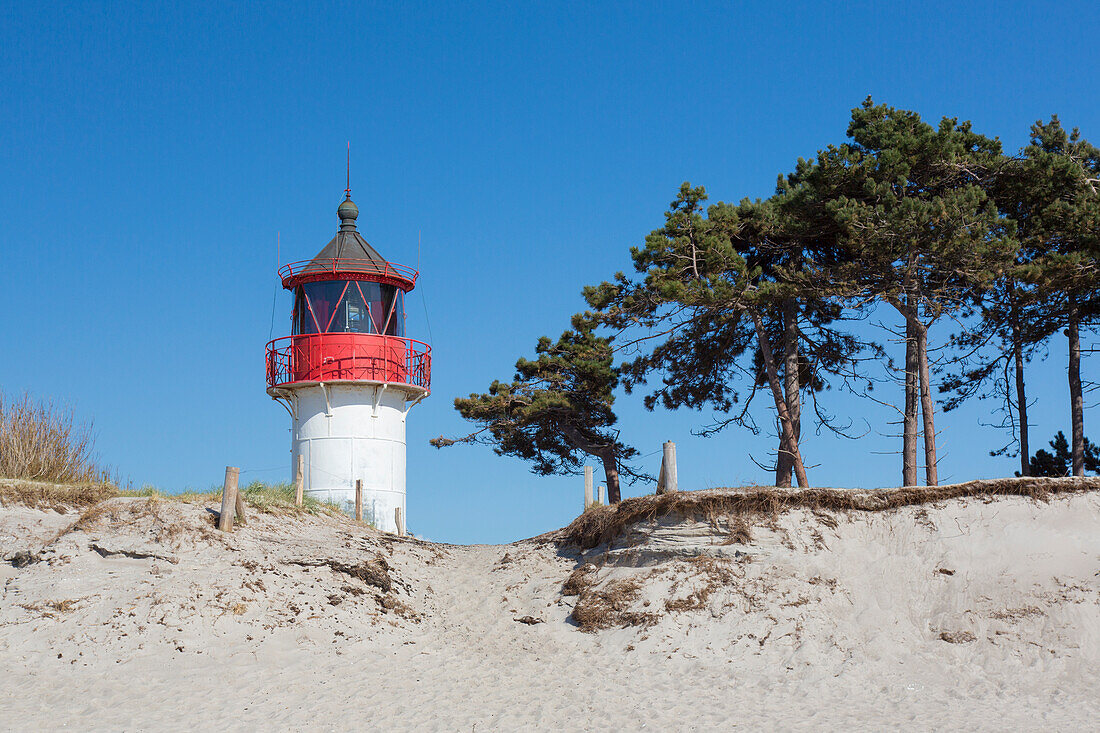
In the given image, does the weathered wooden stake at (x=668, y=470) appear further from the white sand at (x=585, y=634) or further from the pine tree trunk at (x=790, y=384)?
the pine tree trunk at (x=790, y=384)

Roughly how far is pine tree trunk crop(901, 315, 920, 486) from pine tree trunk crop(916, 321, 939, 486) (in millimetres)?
329

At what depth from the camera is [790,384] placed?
21172 mm

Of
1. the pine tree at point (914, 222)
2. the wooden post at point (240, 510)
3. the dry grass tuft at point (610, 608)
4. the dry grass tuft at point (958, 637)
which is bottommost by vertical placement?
the dry grass tuft at point (958, 637)

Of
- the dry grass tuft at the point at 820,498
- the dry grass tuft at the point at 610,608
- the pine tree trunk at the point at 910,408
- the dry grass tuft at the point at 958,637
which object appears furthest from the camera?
the pine tree trunk at the point at 910,408

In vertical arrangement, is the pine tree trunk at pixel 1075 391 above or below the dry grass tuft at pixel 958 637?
above

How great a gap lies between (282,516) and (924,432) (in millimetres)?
12642

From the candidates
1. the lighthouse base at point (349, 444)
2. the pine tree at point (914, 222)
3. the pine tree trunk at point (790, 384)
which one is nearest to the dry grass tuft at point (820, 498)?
the pine tree at point (914, 222)

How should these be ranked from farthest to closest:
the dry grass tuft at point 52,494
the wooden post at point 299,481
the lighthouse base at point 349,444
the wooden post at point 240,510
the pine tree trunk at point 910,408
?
1. the lighthouse base at point 349,444
2. the wooden post at point 299,481
3. the pine tree trunk at point 910,408
4. the dry grass tuft at point 52,494
5. the wooden post at point 240,510

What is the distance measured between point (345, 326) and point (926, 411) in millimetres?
14668

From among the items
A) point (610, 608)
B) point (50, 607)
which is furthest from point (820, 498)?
point (50, 607)

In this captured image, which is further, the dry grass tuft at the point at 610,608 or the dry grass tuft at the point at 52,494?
the dry grass tuft at the point at 52,494

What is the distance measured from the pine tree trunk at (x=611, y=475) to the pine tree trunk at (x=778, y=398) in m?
5.47

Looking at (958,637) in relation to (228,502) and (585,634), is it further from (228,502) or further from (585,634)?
(228,502)

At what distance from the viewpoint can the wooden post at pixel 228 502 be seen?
16.6 metres
